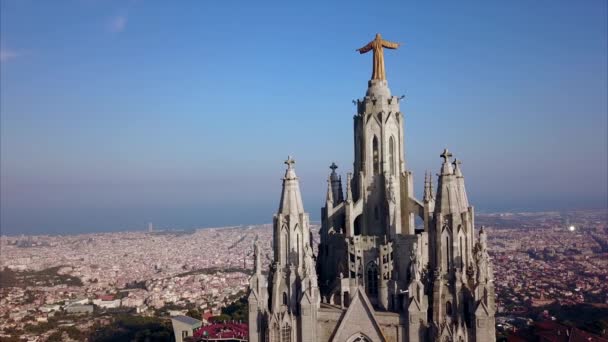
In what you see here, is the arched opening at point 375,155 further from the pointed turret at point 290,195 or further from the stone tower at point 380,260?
the pointed turret at point 290,195

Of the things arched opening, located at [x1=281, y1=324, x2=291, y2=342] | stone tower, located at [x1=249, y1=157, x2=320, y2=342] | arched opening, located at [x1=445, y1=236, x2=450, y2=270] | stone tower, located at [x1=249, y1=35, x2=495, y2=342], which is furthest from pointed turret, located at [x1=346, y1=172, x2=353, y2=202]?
arched opening, located at [x1=281, y1=324, x2=291, y2=342]

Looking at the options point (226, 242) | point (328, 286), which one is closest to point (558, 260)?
point (328, 286)

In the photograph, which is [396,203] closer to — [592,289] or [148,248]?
[592,289]

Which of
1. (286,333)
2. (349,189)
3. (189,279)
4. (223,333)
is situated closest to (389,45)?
(349,189)

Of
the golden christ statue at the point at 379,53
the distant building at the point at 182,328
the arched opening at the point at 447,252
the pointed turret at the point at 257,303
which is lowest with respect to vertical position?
the distant building at the point at 182,328

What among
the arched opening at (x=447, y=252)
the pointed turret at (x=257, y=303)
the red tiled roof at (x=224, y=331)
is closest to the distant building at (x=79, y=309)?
the red tiled roof at (x=224, y=331)

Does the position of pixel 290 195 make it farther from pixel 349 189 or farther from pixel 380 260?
pixel 380 260
